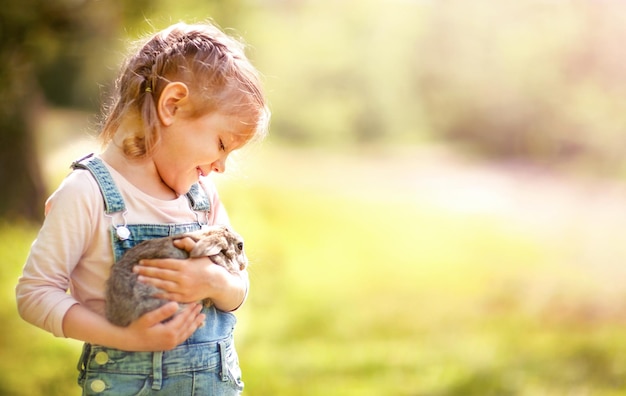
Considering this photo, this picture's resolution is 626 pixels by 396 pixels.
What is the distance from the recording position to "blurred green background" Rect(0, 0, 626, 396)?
524 centimetres

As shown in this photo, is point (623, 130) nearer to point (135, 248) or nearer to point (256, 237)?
point (256, 237)

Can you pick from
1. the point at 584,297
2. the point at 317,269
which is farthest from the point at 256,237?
the point at 584,297

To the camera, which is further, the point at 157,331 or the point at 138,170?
the point at 138,170

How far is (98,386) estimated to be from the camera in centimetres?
165

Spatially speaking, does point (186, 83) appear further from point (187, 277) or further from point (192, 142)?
point (187, 277)

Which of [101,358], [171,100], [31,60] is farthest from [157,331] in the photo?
[31,60]

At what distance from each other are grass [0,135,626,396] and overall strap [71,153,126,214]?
2530 mm

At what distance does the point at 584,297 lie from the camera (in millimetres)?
6629

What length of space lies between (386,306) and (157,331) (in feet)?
17.7

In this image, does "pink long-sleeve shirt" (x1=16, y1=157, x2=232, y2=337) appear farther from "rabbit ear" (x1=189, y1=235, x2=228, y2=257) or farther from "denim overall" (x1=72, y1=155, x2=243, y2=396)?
"rabbit ear" (x1=189, y1=235, x2=228, y2=257)

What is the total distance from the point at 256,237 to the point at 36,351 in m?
2.43

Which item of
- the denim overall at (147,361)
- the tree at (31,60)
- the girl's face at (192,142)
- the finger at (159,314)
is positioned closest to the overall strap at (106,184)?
the denim overall at (147,361)

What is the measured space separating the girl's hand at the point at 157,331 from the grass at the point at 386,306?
2.51 metres

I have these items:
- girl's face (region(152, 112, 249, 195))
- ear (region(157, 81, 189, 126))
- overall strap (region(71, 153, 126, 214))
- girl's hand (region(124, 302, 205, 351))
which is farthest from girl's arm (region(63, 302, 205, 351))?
ear (region(157, 81, 189, 126))
